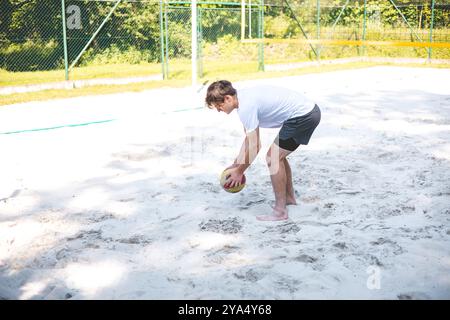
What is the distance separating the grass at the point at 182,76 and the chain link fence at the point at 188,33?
0.07 m

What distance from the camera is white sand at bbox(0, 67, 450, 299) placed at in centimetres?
299

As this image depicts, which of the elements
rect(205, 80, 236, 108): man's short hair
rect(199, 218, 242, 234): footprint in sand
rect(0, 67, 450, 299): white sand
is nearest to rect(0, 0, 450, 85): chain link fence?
rect(0, 67, 450, 299): white sand

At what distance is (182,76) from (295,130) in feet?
32.6

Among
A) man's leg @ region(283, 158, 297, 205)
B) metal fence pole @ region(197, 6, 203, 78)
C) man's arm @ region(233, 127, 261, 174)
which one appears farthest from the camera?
metal fence pole @ region(197, 6, 203, 78)

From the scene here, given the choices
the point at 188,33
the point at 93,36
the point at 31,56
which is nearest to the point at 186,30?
the point at 188,33

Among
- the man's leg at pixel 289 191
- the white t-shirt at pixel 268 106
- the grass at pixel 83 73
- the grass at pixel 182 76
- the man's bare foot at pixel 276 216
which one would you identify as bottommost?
the man's bare foot at pixel 276 216

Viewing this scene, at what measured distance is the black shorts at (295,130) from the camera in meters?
4.04

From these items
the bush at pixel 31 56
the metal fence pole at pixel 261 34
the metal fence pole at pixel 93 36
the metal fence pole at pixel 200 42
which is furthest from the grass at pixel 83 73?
the metal fence pole at pixel 261 34

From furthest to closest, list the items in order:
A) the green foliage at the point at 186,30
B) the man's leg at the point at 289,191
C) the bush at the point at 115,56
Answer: the bush at the point at 115,56, the green foliage at the point at 186,30, the man's leg at the point at 289,191

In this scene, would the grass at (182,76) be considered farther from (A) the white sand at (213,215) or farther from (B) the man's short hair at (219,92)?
(B) the man's short hair at (219,92)

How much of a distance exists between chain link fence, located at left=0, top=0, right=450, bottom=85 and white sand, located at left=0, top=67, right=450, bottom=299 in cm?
436

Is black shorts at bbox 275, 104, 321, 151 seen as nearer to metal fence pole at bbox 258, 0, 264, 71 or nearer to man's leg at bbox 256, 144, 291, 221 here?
man's leg at bbox 256, 144, 291, 221

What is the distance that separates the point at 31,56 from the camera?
11531 millimetres
